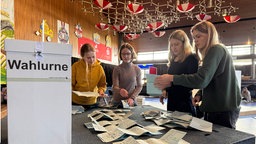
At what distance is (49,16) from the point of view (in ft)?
12.9

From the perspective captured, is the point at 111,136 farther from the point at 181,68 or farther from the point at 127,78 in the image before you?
the point at 127,78

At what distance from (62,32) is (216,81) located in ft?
13.4

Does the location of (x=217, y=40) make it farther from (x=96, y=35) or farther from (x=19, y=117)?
(x=96, y=35)

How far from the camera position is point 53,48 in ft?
1.71

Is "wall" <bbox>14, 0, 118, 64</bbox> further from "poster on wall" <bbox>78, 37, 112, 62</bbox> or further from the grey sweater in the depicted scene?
the grey sweater

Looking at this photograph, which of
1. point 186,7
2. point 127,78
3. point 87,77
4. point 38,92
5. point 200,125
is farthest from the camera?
point 186,7

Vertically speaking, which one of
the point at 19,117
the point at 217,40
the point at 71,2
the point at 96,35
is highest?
the point at 71,2

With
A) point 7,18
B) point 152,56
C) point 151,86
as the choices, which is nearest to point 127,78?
point 151,86

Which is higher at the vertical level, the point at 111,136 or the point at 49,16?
the point at 49,16

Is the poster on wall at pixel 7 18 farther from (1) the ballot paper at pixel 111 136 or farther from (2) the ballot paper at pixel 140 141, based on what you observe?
(2) the ballot paper at pixel 140 141

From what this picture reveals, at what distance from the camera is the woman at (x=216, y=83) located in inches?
38.0

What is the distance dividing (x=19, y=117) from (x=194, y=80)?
809 millimetres

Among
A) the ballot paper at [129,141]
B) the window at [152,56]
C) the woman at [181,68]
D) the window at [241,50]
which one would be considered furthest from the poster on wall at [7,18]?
the window at [241,50]

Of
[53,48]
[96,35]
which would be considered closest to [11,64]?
[53,48]
